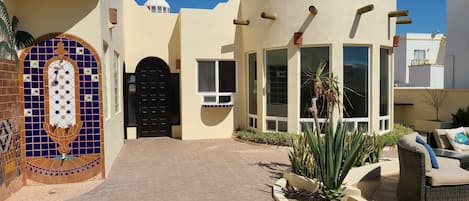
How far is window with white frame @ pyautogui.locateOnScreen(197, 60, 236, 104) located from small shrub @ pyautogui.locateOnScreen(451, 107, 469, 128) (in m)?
9.16

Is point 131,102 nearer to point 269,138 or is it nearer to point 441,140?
point 269,138

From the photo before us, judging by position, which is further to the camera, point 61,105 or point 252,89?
point 252,89

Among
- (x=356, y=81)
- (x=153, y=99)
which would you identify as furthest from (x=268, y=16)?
(x=153, y=99)

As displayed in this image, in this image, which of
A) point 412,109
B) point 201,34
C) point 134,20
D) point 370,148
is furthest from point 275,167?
point 412,109

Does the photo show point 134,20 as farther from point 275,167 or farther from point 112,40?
point 275,167

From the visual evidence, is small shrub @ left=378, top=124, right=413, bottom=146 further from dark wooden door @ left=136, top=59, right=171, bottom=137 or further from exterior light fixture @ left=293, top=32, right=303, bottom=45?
dark wooden door @ left=136, top=59, right=171, bottom=137

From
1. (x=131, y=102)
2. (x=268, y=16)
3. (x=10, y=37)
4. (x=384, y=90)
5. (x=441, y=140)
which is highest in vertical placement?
(x=268, y=16)

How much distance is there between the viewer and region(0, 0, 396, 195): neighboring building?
6602mm

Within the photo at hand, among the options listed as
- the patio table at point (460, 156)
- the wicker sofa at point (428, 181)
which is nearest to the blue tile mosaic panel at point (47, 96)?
the wicker sofa at point (428, 181)

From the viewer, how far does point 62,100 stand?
6.67 m

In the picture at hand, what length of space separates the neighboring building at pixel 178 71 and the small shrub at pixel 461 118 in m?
3.52

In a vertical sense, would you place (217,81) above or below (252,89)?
above

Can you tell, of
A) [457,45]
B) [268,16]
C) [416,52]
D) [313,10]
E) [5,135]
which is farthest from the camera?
[416,52]

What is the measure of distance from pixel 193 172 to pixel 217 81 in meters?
5.58
